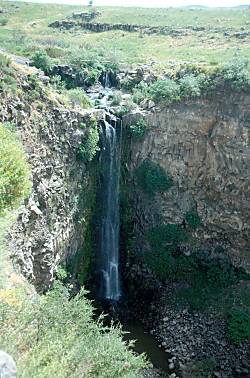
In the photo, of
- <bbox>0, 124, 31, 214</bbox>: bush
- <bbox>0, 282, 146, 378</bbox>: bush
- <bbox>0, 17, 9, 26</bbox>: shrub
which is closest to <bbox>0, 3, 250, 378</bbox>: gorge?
<bbox>0, 124, 31, 214</bbox>: bush

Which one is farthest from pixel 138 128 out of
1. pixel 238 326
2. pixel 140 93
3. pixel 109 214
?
Result: pixel 238 326

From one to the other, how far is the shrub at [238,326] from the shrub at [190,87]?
1067 cm

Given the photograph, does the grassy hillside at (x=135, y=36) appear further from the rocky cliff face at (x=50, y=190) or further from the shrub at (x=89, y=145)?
the rocky cliff face at (x=50, y=190)

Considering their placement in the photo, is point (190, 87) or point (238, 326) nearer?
point (238, 326)

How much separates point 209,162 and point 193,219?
3.06m

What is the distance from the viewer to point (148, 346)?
69.3 ft

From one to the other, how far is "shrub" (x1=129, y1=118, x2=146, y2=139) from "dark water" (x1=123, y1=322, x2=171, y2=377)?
362 inches

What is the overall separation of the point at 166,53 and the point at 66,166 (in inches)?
699

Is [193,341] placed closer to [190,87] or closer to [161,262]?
[161,262]

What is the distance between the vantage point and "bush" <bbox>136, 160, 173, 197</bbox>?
23.8 meters

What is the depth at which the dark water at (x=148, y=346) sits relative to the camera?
2016cm

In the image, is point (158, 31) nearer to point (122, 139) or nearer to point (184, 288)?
point (122, 139)

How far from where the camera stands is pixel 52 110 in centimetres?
2059

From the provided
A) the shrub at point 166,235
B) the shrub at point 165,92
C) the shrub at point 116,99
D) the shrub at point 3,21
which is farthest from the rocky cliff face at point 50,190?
the shrub at point 3,21
